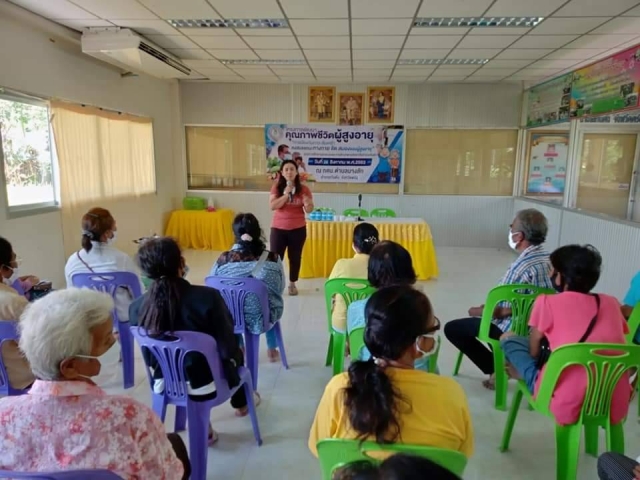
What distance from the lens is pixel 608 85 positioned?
4.73 meters

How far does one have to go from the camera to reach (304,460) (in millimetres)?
2053

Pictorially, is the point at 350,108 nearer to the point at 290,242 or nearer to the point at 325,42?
the point at 325,42

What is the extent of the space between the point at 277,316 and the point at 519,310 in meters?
1.49

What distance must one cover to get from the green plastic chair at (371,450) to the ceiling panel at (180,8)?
12.3 ft

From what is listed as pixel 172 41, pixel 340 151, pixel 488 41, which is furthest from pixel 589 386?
pixel 340 151

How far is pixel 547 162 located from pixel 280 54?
483cm

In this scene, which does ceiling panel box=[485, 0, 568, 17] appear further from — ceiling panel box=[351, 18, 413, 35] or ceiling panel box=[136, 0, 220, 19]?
ceiling panel box=[136, 0, 220, 19]

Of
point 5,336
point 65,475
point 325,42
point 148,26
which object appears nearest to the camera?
point 65,475

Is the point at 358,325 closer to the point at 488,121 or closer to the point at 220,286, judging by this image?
the point at 220,286

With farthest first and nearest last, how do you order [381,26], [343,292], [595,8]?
[381,26] → [595,8] → [343,292]

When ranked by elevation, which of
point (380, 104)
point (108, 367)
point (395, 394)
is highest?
point (380, 104)

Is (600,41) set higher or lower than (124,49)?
higher

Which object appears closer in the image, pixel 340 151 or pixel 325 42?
pixel 325 42

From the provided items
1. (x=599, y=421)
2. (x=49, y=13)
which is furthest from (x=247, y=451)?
(x=49, y=13)
